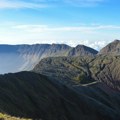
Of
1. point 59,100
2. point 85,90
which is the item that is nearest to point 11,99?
point 59,100

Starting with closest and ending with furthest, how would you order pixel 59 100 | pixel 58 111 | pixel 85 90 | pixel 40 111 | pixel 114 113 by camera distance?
pixel 40 111, pixel 58 111, pixel 59 100, pixel 114 113, pixel 85 90

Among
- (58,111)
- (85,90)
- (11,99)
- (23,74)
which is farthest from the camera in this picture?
(85,90)

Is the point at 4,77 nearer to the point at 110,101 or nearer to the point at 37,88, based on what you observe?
the point at 37,88

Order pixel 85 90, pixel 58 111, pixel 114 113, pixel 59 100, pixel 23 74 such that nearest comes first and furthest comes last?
pixel 58 111 → pixel 59 100 → pixel 23 74 → pixel 114 113 → pixel 85 90

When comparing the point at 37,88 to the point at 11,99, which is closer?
the point at 11,99

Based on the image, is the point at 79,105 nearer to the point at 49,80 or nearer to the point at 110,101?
the point at 49,80

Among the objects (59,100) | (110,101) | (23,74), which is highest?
(23,74)

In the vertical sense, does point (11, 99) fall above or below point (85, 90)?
above

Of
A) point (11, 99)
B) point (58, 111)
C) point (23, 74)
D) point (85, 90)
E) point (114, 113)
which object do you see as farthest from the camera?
point (85, 90)

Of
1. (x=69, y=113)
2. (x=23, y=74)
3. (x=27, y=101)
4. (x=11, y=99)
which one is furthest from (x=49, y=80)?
(x=11, y=99)
